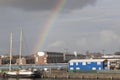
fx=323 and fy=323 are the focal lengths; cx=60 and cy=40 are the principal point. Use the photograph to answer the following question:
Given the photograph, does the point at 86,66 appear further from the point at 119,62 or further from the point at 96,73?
the point at 119,62

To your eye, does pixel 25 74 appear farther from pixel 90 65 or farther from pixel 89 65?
pixel 90 65

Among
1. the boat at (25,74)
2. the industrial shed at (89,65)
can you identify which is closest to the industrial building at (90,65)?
the industrial shed at (89,65)

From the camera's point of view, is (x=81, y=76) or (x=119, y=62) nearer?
(x=81, y=76)

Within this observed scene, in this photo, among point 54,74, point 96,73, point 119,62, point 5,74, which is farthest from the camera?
point 119,62

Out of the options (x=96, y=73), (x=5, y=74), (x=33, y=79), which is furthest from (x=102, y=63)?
(x=5, y=74)

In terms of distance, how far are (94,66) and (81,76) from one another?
41.8ft

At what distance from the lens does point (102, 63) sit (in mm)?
114250

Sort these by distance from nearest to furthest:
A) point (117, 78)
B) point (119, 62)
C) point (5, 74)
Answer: point (117, 78) < point (5, 74) < point (119, 62)

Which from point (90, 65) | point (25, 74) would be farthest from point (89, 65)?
point (25, 74)

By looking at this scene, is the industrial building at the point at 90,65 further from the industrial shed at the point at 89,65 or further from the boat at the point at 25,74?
the boat at the point at 25,74

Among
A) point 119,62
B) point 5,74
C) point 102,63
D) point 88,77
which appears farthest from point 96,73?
point 119,62

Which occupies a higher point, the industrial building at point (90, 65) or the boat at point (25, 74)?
the industrial building at point (90, 65)

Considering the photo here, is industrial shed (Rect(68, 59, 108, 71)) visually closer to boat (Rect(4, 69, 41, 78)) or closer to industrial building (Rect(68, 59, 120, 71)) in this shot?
industrial building (Rect(68, 59, 120, 71))

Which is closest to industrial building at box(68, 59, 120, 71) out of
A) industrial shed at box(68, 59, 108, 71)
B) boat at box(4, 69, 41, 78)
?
industrial shed at box(68, 59, 108, 71)
